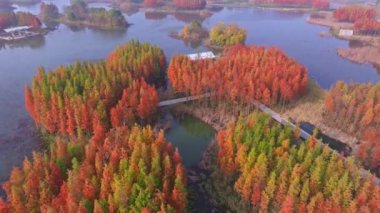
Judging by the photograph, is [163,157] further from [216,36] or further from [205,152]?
[216,36]

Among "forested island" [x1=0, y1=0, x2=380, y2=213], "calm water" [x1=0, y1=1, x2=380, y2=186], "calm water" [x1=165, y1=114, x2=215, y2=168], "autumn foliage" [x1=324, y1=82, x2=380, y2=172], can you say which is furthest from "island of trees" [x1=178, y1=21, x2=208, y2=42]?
"autumn foliage" [x1=324, y1=82, x2=380, y2=172]

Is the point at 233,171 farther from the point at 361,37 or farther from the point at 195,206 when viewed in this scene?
the point at 361,37

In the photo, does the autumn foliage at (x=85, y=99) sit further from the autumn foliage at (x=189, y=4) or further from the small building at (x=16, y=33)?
the autumn foliage at (x=189, y=4)

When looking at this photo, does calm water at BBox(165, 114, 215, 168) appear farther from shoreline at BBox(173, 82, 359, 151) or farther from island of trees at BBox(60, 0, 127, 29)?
island of trees at BBox(60, 0, 127, 29)

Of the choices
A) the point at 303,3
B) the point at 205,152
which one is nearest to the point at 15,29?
the point at 205,152

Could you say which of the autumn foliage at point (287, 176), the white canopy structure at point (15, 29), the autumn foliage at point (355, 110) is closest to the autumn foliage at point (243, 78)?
the autumn foliage at point (355, 110)

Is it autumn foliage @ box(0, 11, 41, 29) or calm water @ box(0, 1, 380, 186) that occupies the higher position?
autumn foliage @ box(0, 11, 41, 29)
